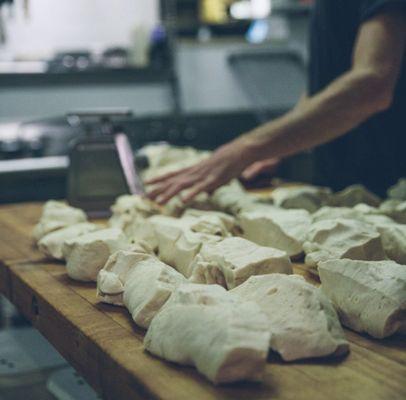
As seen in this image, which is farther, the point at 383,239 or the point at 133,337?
the point at 383,239

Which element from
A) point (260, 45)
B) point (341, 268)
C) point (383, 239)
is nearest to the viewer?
point (341, 268)

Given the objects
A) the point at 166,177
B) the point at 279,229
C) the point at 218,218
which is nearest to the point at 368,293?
the point at 279,229

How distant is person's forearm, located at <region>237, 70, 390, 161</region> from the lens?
5.52 feet

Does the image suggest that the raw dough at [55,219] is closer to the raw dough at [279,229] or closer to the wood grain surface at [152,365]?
the wood grain surface at [152,365]

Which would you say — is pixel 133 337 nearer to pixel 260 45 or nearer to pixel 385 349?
pixel 385 349

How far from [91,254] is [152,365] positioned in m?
0.41

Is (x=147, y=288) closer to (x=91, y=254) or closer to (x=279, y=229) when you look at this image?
(x=91, y=254)

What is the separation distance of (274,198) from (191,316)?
0.98 m

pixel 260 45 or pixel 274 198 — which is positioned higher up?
pixel 260 45

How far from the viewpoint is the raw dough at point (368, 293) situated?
0.91 meters

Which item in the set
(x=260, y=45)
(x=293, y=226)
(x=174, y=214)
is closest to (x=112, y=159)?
(x=174, y=214)

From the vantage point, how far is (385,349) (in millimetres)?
891

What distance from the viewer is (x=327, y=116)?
1.69m

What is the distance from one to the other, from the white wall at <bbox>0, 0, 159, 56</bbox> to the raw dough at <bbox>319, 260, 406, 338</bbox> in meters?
3.35
